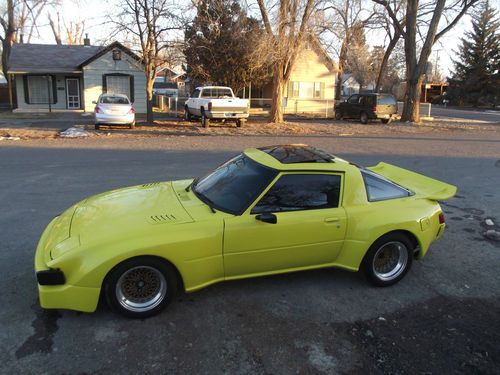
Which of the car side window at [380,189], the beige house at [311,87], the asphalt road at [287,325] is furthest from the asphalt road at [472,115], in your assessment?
the asphalt road at [287,325]

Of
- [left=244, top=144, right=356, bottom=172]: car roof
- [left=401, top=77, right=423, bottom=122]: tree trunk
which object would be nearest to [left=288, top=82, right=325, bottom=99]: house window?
[left=401, top=77, right=423, bottom=122]: tree trunk

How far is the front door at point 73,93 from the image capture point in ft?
93.1

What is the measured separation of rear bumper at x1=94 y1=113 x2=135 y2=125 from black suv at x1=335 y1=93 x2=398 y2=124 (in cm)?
1318

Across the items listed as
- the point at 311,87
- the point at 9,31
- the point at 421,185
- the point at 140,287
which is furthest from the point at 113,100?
the point at 9,31

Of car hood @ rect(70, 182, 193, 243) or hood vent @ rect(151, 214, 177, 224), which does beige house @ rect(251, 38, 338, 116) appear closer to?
car hood @ rect(70, 182, 193, 243)

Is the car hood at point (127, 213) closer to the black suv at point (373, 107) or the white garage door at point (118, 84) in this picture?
the black suv at point (373, 107)

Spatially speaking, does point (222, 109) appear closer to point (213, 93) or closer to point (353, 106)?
point (213, 93)

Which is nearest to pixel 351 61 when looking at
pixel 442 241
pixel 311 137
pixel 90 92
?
pixel 90 92

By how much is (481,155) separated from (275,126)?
33.2 ft

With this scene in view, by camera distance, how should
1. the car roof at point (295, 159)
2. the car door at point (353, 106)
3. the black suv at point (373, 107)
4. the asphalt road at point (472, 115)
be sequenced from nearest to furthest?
the car roof at point (295, 159), the black suv at point (373, 107), the car door at point (353, 106), the asphalt road at point (472, 115)

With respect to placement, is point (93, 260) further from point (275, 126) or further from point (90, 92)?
point (90, 92)

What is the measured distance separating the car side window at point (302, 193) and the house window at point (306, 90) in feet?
103

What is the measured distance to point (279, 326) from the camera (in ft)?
11.7

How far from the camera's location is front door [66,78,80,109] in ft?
93.1
